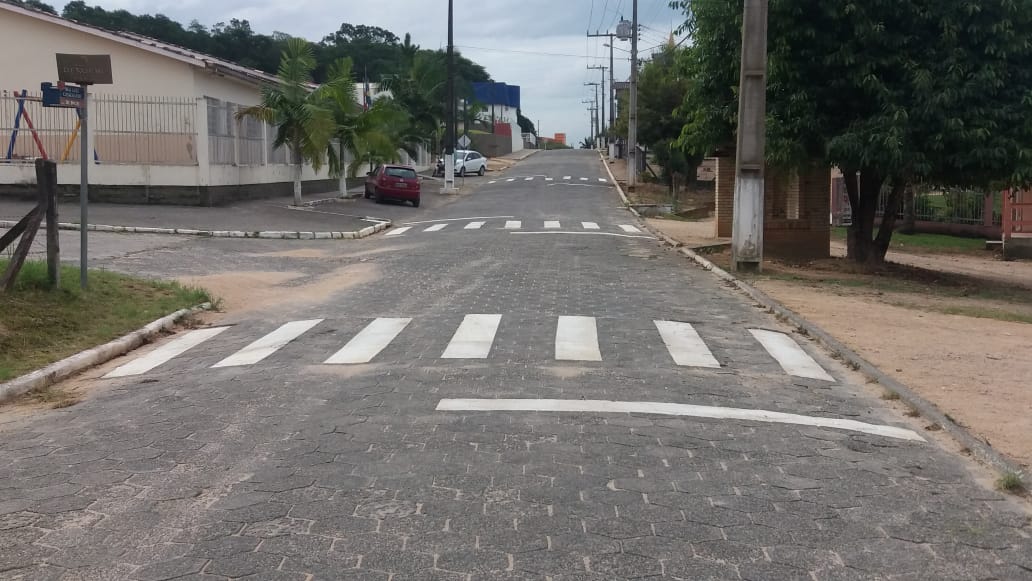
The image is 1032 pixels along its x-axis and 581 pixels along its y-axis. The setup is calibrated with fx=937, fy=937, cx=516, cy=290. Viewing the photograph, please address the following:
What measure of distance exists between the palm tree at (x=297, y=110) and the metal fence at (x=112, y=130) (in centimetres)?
195

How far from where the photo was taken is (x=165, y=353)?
10.3m

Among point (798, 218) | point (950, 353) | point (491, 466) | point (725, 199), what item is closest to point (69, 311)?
point (491, 466)

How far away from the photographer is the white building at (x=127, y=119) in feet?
85.5

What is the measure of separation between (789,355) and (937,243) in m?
22.0

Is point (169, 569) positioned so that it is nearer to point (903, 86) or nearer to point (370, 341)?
point (370, 341)

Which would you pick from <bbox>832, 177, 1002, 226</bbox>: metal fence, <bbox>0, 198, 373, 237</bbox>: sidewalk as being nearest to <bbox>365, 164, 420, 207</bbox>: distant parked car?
<bbox>0, 198, 373, 237</bbox>: sidewalk

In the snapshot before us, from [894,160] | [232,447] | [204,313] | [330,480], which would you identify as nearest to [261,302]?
[204,313]

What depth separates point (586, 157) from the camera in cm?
7731

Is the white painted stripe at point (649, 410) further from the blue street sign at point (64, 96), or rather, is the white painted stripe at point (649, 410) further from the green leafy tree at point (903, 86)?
the green leafy tree at point (903, 86)

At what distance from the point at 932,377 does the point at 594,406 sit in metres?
3.70

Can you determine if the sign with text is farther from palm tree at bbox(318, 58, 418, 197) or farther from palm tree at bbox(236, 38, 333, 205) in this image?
palm tree at bbox(318, 58, 418, 197)

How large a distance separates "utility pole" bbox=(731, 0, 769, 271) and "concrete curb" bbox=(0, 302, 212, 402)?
1020cm

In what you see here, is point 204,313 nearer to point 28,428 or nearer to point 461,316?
point 461,316

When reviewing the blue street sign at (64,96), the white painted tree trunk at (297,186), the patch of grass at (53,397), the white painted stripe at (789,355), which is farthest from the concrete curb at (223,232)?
the white painted stripe at (789,355)
